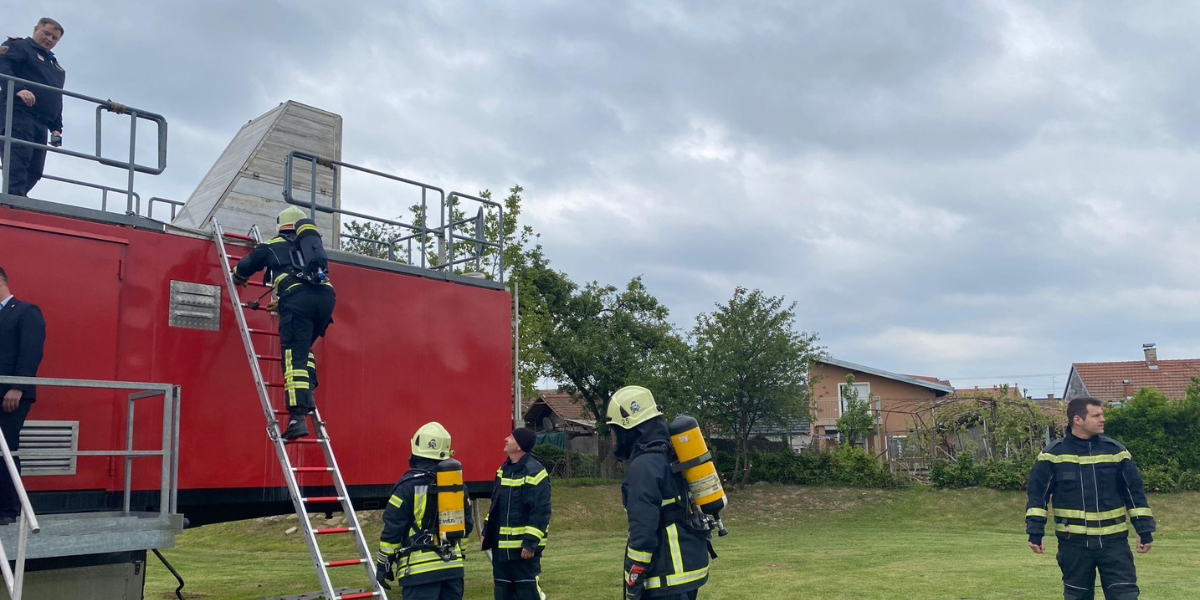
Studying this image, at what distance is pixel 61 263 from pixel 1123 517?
8.77 meters

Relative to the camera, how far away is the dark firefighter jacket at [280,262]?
7398 millimetres

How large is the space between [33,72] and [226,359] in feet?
10.5

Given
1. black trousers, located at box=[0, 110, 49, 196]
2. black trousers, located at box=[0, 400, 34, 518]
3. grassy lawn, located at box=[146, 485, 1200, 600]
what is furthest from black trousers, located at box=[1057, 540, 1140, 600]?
black trousers, located at box=[0, 110, 49, 196]

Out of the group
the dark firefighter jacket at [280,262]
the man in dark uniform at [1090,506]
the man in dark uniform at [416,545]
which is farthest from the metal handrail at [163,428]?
the man in dark uniform at [1090,506]

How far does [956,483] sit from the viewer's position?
26609 mm

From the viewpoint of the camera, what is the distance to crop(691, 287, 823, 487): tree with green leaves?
27562 millimetres

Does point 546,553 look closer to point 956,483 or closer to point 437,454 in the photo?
point 437,454

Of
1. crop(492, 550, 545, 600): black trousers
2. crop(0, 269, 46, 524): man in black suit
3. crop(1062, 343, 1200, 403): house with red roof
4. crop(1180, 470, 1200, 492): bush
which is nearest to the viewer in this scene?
crop(0, 269, 46, 524): man in black suit

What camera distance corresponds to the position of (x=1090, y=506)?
714 cm

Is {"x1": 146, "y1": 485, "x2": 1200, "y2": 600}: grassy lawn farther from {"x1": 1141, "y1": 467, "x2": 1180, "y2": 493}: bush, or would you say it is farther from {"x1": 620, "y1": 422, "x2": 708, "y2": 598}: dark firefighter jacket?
{"x1": 620, "y1": 422, "x2": 708, "y2": 598}: dark firefighter jacket

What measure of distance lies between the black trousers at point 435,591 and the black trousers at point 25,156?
4736mm

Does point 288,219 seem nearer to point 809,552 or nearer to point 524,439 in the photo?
point 524,439

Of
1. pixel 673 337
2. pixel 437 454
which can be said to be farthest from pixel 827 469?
pixel 437 454

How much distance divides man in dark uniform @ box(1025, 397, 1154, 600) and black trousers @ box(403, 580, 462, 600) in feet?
15.5
